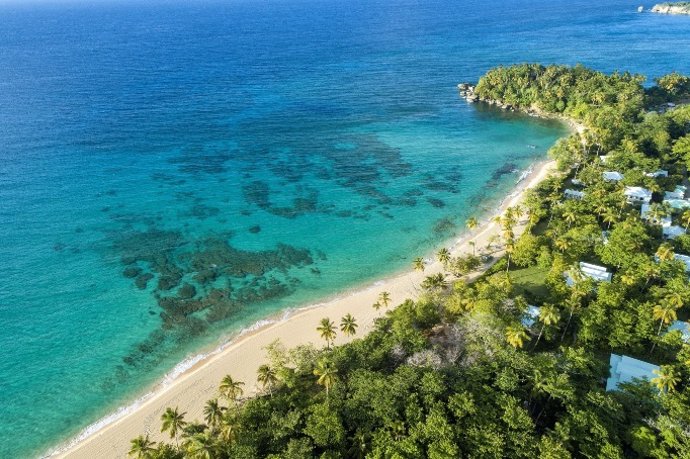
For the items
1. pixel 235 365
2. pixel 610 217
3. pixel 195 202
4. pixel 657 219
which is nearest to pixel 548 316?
pixel 610 217

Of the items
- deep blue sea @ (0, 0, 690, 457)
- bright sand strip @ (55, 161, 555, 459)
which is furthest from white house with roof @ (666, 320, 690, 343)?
deep blue sea @ (0, 0, 690, 457)

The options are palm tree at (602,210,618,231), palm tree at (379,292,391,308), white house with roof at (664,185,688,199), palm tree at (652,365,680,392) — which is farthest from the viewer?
white house with roof at (664,185,688,199)

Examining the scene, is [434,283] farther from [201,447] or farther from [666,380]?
[201,447]

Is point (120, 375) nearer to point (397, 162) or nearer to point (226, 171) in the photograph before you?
point (226, 171)

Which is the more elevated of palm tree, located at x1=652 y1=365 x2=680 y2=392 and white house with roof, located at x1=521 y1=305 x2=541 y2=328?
palm tree, located at x1=652 y1=365 x2=680 y2=392

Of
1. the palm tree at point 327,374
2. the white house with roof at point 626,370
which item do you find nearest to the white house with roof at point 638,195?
the white house with roof at point 626,370

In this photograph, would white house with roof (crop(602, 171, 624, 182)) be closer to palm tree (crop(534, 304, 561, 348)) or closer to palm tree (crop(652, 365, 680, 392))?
palm tree (crop(534, 304, 561, 348))
